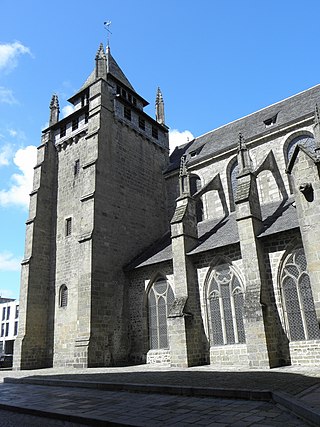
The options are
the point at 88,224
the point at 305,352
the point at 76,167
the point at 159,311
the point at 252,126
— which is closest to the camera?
the point at 305,352

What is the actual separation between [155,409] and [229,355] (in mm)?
8701

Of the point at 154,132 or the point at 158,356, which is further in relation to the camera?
the point at 154,132

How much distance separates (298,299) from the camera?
1317cm

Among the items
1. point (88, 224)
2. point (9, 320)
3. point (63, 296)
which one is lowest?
point (63, 296)

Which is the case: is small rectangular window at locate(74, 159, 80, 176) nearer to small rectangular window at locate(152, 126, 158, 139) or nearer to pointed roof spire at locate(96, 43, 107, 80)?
pointed roof spire at locate(96, 43, 107, 80)

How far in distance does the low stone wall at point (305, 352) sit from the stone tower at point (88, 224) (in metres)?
8.28

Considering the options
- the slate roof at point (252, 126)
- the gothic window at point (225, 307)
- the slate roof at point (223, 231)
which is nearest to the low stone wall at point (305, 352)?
the gothic window at point (225, 307)

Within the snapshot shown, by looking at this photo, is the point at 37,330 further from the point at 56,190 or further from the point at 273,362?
the point at 273,362

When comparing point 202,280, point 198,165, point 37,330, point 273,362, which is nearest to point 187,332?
point 202,280

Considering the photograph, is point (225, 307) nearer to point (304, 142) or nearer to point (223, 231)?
point (223, 231)

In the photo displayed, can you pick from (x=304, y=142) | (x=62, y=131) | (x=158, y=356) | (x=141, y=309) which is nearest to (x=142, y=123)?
(x=62, y=131)

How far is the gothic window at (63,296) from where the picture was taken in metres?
19.4

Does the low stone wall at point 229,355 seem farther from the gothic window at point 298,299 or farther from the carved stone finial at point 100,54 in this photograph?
the carved stone finial at point 100,54

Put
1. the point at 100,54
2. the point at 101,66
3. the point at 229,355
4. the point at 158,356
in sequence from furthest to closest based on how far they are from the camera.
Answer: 1. the point at 100,54
2. the point at 101,66
3. the point at 158,356
4. the point at 229,355
